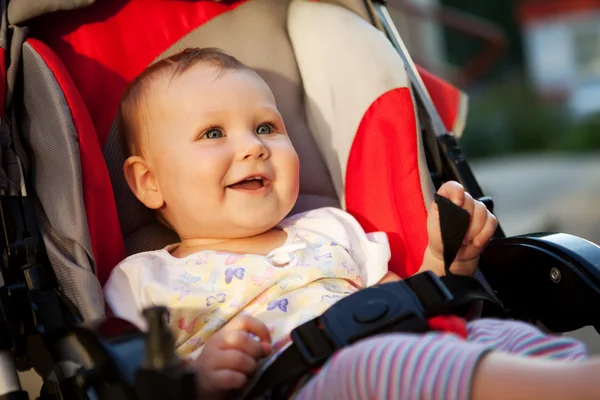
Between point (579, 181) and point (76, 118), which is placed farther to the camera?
point (579, 181)

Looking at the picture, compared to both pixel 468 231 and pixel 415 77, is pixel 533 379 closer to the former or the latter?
pixel 468 231

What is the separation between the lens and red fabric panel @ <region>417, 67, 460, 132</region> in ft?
6.35

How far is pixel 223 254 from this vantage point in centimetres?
152

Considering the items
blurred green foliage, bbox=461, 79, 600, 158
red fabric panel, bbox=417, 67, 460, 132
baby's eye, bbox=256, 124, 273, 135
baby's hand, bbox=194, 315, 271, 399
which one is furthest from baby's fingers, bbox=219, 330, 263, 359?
blurred green foliage, bbox=461, 79, 600, 158

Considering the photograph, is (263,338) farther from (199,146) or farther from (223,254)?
(199,146)

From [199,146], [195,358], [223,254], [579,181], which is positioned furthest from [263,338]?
[579,181]

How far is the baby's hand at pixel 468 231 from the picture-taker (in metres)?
1.40

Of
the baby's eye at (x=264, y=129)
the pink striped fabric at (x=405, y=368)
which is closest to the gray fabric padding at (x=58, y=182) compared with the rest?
the baby's eye at (x=264, y=129)

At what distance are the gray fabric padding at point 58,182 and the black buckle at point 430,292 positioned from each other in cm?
54

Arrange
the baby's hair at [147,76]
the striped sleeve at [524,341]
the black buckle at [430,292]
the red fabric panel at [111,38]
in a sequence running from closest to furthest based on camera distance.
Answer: the striped sleeve at [524,341]
the black buckle at [430,292]
the baby's hair at [147,76]
the red fabric panel at [111,38]

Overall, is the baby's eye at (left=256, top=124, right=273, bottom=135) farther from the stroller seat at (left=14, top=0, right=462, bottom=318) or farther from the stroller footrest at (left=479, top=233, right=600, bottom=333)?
the stroller footrest at (left=479, top=233, right=600, bottom=333)

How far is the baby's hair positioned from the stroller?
3.1 inches

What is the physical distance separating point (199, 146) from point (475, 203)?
1.71ft

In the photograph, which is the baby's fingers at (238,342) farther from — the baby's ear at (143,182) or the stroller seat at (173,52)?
the baby's ear at (143,182)
